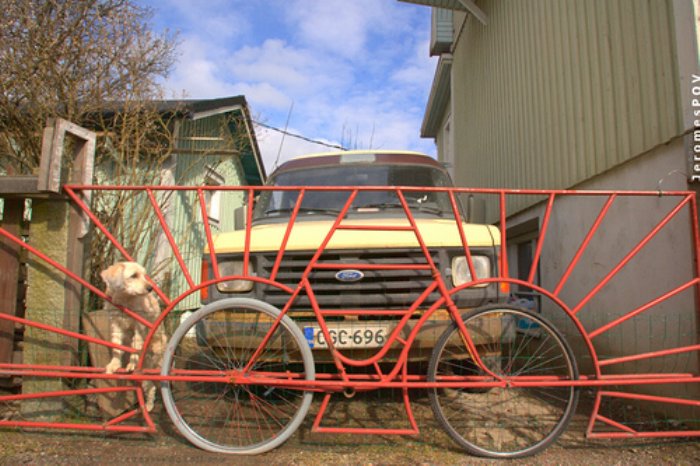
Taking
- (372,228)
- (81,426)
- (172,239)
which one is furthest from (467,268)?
(81,426)

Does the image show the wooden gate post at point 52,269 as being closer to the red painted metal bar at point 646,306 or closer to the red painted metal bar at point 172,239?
the red painted metal bar at point 172,239

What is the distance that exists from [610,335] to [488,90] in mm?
5816

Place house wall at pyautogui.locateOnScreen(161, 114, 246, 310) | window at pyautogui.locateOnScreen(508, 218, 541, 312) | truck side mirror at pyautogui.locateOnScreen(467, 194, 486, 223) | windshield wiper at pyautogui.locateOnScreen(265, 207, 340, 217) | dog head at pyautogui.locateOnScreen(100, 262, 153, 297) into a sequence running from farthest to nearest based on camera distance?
house wall at pyautogui.locateOnScreen(161, 114, 246, 310)
window at pyautogui.locateOnScreen(508, 218, 541, 312)
truck side mirror at pyautogui.locateOnScreen(467, 194, 486, 223)
windshield wiper at pyautogui.locateOnScreen(265, 207, 340, 217)
dog head at pyautogui.locateOnScreen(100, 262, 153, 297)

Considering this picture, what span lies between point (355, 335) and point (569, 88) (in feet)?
13.2

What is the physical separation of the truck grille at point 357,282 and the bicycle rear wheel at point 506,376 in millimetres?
397

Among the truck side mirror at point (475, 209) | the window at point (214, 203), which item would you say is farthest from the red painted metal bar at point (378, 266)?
the window at point (214, 203)

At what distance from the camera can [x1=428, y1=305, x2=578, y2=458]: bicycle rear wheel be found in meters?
2.70

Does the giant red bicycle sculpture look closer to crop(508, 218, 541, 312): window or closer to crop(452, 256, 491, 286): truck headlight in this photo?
crop(452, 256, 491, 286): truck headlight

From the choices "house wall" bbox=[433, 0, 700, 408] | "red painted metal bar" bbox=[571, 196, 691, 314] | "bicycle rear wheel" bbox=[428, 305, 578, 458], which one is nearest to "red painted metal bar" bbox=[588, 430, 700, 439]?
"bicycle rear wheel" bbox=[428, 305, 578, 458]

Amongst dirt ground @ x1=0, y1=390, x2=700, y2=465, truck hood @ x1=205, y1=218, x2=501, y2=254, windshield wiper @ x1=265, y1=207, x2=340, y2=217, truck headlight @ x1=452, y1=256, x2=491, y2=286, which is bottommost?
dirt ground @ x1=0, y1=390, x2=700, y2=465

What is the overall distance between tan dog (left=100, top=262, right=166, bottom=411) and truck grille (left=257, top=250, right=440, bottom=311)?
84 centimetres

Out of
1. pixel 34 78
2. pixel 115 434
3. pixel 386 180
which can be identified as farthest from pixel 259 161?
pixel 115 434

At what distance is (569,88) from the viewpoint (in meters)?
5.04

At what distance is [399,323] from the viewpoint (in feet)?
9.07
